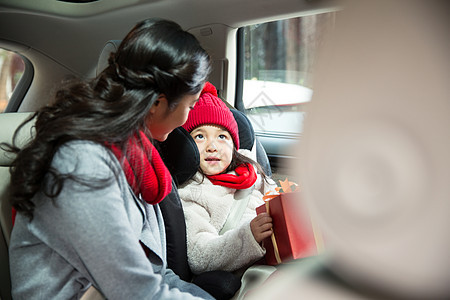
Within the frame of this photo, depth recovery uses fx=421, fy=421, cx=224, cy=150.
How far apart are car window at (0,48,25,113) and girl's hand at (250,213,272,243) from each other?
212 cm

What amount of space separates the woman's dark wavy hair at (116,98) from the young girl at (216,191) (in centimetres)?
49

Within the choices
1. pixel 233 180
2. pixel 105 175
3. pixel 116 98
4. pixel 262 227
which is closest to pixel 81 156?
pixel 105 175

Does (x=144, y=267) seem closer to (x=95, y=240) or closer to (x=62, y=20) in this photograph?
(x=95, y=240)

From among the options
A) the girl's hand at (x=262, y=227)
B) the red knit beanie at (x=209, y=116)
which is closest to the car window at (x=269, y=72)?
the red knit beanie at (x=209, y=116)

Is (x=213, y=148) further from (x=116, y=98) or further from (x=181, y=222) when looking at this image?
(x=116, y=98)

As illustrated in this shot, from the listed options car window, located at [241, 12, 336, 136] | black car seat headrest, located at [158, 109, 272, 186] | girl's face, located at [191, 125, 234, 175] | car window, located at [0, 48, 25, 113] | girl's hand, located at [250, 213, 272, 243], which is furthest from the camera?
car window, located at [0, 48, 25, 113]

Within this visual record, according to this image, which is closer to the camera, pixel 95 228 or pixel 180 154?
pixel 95 228

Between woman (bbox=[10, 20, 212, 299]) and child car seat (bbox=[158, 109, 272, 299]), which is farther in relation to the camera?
child car seat (bbox=[158, 109, 272, 299])

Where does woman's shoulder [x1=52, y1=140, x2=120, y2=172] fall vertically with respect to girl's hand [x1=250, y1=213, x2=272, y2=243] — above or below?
above

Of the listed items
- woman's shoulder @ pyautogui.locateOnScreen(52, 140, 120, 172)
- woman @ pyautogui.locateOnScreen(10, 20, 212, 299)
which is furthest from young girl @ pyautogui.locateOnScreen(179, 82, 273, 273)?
woman's shoulder @ pyautogui.locateOnScreen(52, 140, 120, 172)

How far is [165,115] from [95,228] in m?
0.36

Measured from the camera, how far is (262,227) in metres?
1.13

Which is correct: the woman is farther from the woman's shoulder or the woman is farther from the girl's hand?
the girl's hand

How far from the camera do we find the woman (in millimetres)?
770
